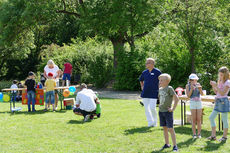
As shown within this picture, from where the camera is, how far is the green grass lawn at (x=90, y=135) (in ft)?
23.5

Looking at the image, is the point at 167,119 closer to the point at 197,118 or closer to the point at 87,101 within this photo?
the point at 197,118

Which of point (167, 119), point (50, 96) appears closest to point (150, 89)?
point (167, 119)

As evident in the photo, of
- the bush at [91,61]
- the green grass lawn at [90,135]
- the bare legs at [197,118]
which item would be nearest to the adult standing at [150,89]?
the green grass lawn at [90,135]

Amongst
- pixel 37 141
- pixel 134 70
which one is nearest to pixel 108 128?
pixel 37 141

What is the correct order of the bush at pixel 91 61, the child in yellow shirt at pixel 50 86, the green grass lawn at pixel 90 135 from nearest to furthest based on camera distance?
the green grass lawn at pixel 90 135, the child in yellow shirt at pixel 50 86, the bush at pixel 91 61

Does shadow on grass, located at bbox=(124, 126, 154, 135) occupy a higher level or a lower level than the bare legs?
lower

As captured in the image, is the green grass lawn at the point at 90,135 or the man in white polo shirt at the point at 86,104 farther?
the man in white polo shirt at the point at 86,104

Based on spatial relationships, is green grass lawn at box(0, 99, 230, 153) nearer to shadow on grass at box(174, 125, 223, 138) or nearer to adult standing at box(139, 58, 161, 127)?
shadow on grass at box(174, 125, 223, 138)

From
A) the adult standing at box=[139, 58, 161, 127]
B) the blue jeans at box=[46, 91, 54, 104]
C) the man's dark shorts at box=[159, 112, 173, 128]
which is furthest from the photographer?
the blue jeans at box=[46, 91, 54, 104]

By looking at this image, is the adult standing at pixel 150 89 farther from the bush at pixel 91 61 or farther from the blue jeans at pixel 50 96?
the bush at pixel 91 61

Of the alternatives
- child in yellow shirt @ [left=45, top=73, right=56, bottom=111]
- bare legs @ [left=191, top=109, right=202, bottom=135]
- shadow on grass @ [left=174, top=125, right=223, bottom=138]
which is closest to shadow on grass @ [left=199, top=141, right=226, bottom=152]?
bare legs @ [left=191, top=109, right=202, bottom=135]

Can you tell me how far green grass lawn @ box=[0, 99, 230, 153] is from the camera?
7172mm

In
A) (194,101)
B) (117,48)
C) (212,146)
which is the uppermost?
(117,48)

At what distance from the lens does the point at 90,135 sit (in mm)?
8477
